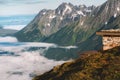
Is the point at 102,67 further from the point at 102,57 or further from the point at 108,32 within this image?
the point at 108,32

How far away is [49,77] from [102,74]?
5518mm

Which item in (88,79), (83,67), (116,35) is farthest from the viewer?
(116,35)

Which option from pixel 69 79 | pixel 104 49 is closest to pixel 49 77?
pixel 69 79

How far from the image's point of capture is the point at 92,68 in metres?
31.8

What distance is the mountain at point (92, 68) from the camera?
30.1 metres

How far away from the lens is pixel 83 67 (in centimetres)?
3253

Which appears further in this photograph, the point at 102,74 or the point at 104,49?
the point at 104,49

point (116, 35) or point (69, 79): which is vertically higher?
point (116, 35)

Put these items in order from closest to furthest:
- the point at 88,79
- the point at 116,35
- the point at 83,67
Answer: the point at 88,79
the point at 83,67
the point at 116,35

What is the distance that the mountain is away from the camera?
30125 millimetres

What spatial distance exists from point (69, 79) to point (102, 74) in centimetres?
265

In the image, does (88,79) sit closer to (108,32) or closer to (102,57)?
(102,57)

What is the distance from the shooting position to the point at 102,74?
30.1 m

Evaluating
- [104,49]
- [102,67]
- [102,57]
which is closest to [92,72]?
[102,67]
